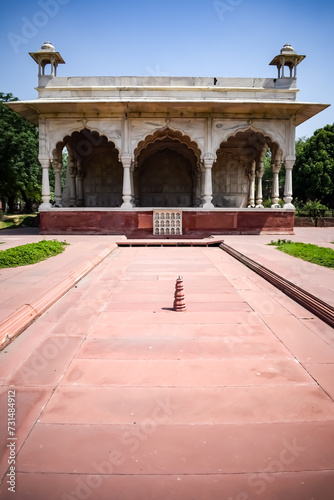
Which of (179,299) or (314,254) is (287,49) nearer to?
(314,254)

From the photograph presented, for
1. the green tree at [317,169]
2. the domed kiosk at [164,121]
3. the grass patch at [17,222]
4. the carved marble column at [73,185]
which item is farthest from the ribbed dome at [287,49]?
the green tree at [317,169]

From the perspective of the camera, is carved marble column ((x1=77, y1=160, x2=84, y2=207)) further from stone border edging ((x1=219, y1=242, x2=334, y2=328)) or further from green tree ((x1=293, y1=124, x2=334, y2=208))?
green tree ((x1=293, y1=124, x2=334, y2=208))

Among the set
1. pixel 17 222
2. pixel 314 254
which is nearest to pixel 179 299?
pixel 314 254

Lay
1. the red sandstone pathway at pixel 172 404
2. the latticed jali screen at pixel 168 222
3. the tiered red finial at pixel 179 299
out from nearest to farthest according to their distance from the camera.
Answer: the red sandstone pathway at pixel 172 404
the tiered red finial at pixel 179 299
the latticed jali screen at pixel 168 222

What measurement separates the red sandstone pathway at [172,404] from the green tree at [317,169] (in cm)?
3059

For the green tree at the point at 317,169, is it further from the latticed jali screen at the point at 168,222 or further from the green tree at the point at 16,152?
the green tree at the point at 16,152

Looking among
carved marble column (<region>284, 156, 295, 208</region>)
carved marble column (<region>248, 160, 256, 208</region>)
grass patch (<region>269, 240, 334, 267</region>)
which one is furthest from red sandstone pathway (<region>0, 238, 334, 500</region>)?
carved marble column (<region>248, 160, 256, 208</region>)

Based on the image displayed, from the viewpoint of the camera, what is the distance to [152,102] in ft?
42.4

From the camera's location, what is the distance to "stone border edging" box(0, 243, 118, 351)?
340 centimetres

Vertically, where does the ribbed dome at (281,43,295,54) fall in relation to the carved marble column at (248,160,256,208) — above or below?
above

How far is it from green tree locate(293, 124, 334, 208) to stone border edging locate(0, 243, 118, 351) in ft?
99.9

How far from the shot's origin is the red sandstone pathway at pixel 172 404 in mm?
1685

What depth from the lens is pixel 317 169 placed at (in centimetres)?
3144

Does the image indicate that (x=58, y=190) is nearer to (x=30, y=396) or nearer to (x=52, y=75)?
(x=52, y=75)
